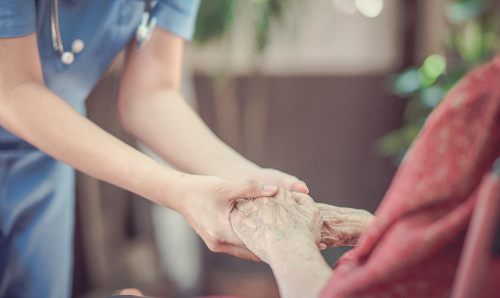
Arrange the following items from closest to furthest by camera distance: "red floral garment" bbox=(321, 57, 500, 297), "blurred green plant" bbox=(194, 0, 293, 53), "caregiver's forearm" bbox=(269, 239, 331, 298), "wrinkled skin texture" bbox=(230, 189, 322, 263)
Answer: "red floral garment" bbox=(321, 57, 500, 297) < "caregiver's forearm" bbox=(269, 239, 331, 298) < "wrinkled skin texture" bbox=(230, 189, 322, 263) < "blurred green plant" bbox=(194, 0, 293, 53)

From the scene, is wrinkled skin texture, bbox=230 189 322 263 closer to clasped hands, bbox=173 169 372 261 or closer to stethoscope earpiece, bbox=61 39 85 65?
clasped hands, bbox=173 169 372 261

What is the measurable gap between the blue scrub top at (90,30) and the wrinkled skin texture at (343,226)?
506 mm

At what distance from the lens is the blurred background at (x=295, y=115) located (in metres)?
3.61

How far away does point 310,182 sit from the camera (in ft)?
12.2

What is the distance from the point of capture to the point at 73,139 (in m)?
1.17

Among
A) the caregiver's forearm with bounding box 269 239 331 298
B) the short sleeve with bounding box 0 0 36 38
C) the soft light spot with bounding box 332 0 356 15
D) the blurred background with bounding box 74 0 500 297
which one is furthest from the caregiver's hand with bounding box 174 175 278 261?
the soft light spot with bounding box 332 0 356 15

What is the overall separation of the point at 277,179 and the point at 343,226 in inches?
6.8

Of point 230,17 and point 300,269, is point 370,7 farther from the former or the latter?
point 300,269

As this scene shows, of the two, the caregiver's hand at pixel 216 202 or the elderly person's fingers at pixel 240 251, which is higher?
the caregiver's hand at pixel 216 202

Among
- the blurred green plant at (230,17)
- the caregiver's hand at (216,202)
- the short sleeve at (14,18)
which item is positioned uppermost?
the short sleeve at (14,18)

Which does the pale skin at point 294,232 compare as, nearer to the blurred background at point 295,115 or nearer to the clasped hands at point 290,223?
the clasped hands at point 290,223

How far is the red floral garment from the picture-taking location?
734 mm

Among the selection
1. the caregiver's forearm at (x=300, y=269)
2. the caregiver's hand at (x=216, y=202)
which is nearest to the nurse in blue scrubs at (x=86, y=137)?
the caregiver's hand at (x=216, y=202)

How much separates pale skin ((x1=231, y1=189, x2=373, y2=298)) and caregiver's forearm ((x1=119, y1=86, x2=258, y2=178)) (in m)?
0.21
